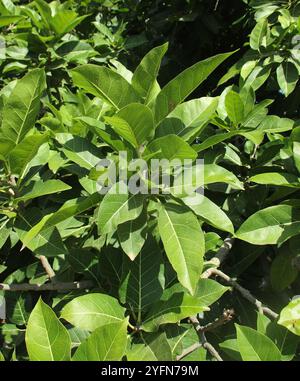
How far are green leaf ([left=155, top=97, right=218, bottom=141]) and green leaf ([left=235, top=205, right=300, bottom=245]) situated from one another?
0.31 metres

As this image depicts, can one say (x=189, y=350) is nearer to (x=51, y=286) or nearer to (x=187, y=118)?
(x=51, y=286)

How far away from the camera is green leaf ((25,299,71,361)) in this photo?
2.96 ft

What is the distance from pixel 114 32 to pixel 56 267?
6.27ft

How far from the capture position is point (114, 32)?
2.82m

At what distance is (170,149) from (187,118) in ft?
0.41

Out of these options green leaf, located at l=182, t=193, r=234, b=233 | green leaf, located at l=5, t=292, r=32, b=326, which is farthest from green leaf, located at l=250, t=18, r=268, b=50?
green leaf, located at l=5, t=292, r=32, b=326

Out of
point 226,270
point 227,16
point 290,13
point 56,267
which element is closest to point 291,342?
point 226,270

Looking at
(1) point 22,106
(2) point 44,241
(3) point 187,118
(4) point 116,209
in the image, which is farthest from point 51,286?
(3) point 187,118

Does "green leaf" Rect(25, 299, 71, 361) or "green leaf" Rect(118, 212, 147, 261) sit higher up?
"green leaf" Rect(118, 212, 147, 261)

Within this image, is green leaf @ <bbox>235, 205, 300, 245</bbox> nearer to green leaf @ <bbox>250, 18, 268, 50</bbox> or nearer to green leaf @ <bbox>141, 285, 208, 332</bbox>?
green leaf @ <bbox>141, 285, 208, 332</bbox>

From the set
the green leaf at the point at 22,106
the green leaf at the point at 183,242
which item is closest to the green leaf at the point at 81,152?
the green leaf at the point at 22,106

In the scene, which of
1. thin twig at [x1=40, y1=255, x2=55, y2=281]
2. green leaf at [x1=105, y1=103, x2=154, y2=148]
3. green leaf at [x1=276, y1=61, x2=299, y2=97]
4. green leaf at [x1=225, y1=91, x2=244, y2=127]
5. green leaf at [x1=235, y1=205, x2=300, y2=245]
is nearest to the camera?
green leaf at [x1=105, y1=103, x2=154, y2=148]

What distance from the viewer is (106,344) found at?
89 centimetres

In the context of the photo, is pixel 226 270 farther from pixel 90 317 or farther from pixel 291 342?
pixel 90 317
